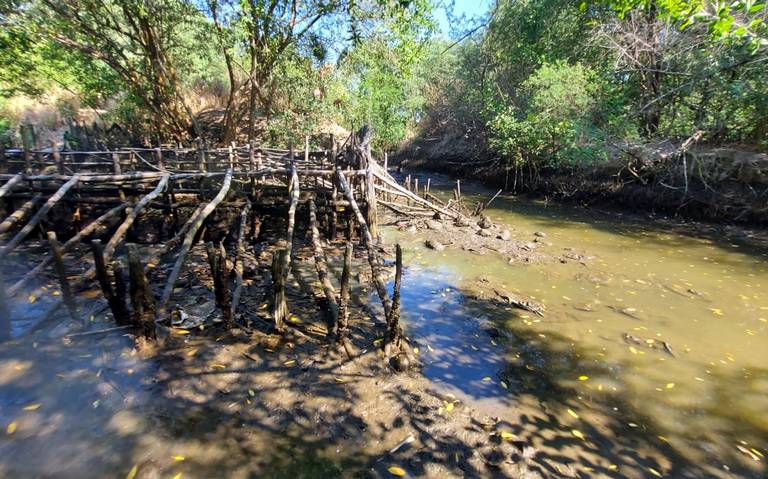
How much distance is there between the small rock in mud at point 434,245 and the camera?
9.62 metres

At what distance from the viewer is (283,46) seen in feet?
44.5

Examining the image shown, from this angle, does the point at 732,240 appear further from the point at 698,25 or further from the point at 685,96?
the point at 698,25

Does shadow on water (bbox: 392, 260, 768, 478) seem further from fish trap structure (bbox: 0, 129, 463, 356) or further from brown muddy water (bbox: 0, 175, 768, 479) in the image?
fish trap structure (bbox: 0, 129, 463, 356)

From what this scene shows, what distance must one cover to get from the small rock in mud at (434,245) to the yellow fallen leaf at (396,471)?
6639 mm

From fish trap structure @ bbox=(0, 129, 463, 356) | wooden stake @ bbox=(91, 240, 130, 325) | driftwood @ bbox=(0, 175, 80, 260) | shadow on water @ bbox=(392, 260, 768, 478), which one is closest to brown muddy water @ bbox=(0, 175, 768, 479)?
shadow on water @ bbox=(392, 260, 768, 478)

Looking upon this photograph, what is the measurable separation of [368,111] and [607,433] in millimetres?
20364

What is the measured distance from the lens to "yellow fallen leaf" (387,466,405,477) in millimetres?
3254

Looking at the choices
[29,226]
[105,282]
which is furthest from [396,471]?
[29,226]

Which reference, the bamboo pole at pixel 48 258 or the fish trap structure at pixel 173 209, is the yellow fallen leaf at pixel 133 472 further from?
the bamboo pole at pixel 48 258

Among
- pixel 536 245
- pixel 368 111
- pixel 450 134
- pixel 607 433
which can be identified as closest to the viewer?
pixel 607 433

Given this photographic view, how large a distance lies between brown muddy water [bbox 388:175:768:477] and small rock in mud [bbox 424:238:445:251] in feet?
0.62

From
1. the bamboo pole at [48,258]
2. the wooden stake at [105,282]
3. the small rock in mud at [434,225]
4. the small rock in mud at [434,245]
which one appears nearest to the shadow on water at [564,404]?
the small rock in mud at [434,245]

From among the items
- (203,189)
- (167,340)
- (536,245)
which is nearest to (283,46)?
(203,189)

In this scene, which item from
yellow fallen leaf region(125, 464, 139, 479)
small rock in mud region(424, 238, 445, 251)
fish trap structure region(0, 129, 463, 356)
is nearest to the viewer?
A: yellow fallen leaf region(125, 464, 139, 479)
